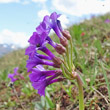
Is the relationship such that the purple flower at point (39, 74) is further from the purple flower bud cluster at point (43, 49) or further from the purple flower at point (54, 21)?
the purple flower at point (54, 21)

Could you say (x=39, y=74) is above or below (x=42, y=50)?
below

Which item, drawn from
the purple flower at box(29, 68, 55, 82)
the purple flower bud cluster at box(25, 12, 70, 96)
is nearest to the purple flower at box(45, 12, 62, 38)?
the purple flower bud cluster at box(25, 12, 70, 96)

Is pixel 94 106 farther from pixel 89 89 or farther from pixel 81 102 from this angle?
pixel 81 102

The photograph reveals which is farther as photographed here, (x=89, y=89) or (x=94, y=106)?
(x=89, y=89)

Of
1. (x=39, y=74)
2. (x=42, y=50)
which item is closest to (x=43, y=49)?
(x=42, y=50)

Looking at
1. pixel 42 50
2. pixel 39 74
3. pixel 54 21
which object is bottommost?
pixel 39 74

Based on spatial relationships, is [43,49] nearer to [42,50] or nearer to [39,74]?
[42,50]

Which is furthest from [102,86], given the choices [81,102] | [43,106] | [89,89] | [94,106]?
[81,102]

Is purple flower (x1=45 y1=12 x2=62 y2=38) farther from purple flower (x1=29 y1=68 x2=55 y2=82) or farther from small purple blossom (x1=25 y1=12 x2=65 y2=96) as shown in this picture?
purple flower (x1=29 y1=68 x2=55 y2=82)
